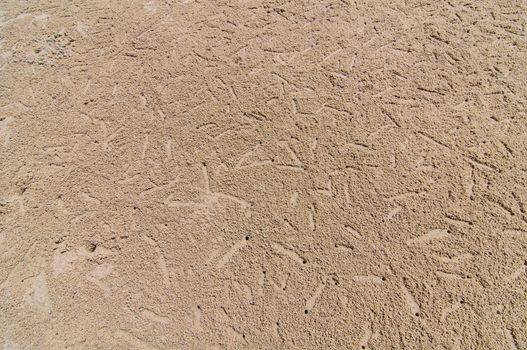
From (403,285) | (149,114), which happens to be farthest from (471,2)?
(149,114)

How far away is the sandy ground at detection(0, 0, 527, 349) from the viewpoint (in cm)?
251

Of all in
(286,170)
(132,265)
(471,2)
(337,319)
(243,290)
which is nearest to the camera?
(337,319)

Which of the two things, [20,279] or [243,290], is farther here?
[20,279]

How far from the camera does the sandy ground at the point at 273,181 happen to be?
8.22ft

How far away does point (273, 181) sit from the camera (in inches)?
118

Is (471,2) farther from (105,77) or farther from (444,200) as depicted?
(105,77)

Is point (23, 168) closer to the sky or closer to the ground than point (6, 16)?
closer to the ground

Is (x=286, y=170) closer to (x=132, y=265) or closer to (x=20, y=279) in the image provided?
(x=132, y=265)

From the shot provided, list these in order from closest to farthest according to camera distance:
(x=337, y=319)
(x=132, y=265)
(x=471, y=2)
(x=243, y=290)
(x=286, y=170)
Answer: (x=337, y=319) → (x=243, y=290) → (x=132, y=265) → (x=286, y=170) → (x=471, y=2)

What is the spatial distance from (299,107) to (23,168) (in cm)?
217

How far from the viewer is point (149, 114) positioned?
3.51m

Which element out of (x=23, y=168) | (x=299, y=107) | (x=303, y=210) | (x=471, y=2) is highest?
(x=471, y=2)

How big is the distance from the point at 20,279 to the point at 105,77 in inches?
70.3

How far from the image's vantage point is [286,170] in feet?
9.96
